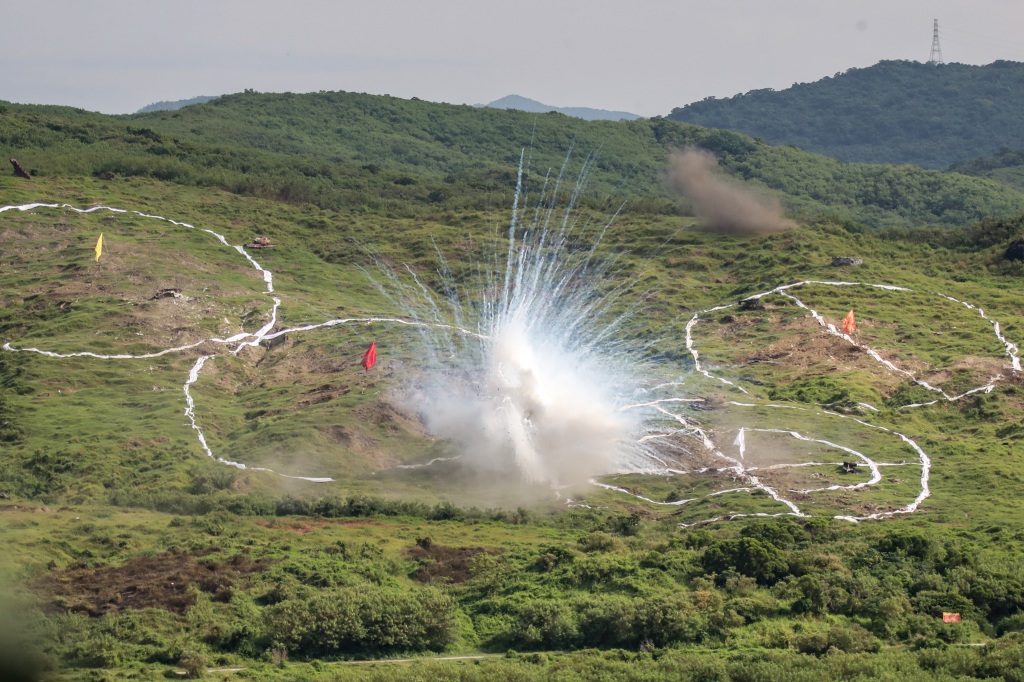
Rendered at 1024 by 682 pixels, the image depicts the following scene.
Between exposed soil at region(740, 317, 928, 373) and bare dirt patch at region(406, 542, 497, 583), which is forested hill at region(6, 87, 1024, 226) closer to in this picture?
exposed soil at region(740, 317, 928, 373)

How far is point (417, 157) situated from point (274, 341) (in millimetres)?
80681

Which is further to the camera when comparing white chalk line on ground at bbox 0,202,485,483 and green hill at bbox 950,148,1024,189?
green hill at bbox 950,148,1024,189

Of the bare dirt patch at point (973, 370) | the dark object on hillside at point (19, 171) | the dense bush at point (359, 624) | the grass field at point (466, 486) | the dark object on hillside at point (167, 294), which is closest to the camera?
the dense bush at point (359, 624)

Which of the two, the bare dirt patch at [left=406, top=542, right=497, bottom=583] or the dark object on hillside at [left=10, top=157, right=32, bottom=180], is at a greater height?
the dark object on hillside at [left=10, top=157, right=32, bottom=180]

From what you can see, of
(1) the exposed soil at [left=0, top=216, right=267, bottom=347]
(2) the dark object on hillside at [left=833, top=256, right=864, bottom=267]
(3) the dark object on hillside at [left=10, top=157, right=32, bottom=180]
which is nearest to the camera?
(1) the exposed soil at [left=0, top=216, right=267, bottom=347]

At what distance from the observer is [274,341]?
54.5m

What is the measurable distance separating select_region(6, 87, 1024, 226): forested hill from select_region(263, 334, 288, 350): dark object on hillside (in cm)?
2536

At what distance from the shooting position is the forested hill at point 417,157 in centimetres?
8400

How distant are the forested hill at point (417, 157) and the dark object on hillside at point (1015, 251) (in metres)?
17.3

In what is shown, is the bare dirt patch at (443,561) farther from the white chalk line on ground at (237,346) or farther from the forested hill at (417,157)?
the forested hill at (417,157)

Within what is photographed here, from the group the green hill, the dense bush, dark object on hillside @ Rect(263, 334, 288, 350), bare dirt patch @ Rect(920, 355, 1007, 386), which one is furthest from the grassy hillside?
the green hill

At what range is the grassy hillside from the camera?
101 feet

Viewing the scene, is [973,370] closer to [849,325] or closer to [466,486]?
[849,325]

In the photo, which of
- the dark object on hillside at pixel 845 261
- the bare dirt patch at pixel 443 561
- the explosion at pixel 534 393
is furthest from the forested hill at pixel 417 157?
the bare dirt patch at pixel 443 561
